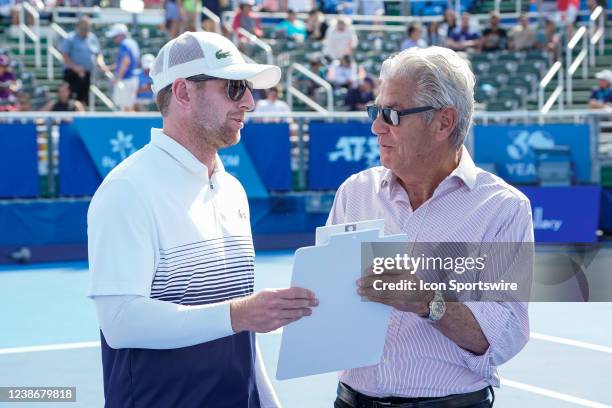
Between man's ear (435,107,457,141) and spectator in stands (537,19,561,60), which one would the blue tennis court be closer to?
A: man's ear (435,107,457,141)

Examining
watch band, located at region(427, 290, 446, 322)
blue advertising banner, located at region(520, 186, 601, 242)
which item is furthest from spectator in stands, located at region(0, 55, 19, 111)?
watch band, located at region(427, 290, 446, 322)

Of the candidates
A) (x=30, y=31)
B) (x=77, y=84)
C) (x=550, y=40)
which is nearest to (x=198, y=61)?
(x=77, y=84)

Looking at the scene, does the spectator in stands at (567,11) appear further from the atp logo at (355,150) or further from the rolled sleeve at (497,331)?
the rolled sleeve at (497,331)

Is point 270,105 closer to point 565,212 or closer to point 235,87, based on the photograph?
point 565,212

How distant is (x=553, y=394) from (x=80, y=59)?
558 inches

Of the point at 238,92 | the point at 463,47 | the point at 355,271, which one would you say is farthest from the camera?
the point at 463,47

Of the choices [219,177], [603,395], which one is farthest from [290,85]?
[219,177]

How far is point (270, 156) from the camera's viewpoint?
1697 cm

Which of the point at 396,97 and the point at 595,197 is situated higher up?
the point at 396,97

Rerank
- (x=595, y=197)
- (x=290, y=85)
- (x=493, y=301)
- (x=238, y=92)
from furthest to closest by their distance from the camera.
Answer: (x=290, y=85), (x=595, y=197), (x=238, y=92), (x=493, y=301)

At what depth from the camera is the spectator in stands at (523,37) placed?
24953mm

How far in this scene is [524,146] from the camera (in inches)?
667

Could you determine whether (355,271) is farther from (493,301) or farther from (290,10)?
(290,10)

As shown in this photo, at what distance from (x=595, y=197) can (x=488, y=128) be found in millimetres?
1911
